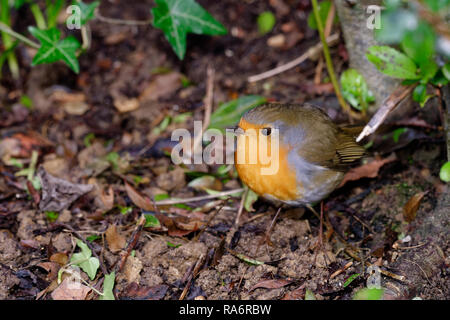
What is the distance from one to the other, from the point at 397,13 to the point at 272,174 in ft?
4.72

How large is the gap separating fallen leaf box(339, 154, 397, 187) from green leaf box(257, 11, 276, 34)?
1.93 metres

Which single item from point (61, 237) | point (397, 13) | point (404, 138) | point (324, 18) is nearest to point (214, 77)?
point (324, 18)

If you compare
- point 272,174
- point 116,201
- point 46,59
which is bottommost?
→ point 116,201

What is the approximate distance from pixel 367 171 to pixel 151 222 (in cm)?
164

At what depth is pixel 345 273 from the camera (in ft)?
9.45

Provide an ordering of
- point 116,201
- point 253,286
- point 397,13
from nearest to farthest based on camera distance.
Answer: point 397,13 < point 253,286 < point 116,201

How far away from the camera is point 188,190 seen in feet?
12.3

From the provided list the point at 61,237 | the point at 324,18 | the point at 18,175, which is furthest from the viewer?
the point at 324,18

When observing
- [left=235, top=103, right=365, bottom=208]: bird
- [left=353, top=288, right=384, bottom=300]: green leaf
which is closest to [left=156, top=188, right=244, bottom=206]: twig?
[left=235, top=103, right=365, bottom=208]: bird

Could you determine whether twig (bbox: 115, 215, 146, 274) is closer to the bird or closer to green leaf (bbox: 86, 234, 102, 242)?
green leaf (bbox: 86, 234, 102, 242)

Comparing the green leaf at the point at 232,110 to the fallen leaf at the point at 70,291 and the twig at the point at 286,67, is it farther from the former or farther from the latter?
the fallen leaf at the point at 70,291

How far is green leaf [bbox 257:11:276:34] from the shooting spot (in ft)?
15.9

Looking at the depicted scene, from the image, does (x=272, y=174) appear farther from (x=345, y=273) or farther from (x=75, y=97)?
(x=75, y=97)

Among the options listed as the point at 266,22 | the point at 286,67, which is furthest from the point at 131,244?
the point at 266,22
